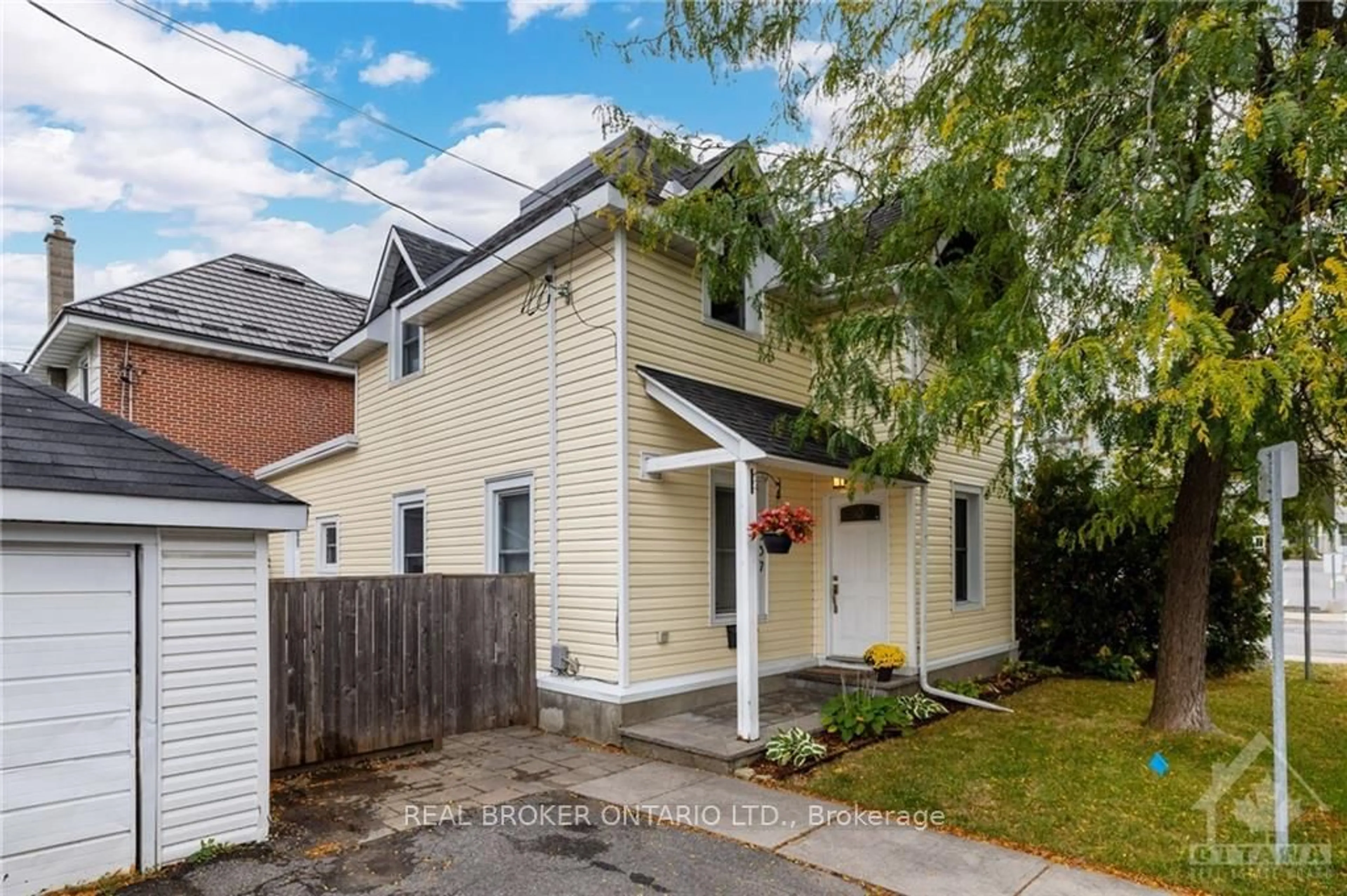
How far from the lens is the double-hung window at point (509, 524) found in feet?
28.1

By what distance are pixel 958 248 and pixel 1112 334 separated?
13.6 ft

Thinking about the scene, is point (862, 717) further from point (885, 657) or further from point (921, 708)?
point (885, 657)

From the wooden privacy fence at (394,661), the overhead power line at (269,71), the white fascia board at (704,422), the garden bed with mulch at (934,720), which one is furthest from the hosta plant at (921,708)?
the overhead power line at (269,71)

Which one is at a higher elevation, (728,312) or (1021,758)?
(728,312)

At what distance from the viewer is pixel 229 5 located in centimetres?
634

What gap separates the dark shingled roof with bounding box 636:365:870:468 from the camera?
718cm

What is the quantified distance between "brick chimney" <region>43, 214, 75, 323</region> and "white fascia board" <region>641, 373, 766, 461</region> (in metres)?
14.6

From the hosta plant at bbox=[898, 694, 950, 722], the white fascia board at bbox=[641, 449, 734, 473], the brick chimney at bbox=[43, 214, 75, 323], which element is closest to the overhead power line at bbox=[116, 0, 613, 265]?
the white fascia board at bbox=[641, 449, 734, 473]

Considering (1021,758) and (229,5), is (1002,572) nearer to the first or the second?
(1021,758)

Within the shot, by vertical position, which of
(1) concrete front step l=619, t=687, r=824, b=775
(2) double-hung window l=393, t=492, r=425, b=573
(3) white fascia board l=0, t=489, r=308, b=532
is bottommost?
(1) concrete front step l=619, t=687, r=824, b=775

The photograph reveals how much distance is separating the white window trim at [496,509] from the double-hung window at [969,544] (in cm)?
587

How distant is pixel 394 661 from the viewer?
273 inches

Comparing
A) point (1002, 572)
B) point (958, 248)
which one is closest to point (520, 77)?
point (958, 248)

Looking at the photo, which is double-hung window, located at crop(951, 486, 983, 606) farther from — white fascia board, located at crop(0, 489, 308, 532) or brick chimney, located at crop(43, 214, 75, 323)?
brick chimney, located at crop(43, 214, 75, 323)
